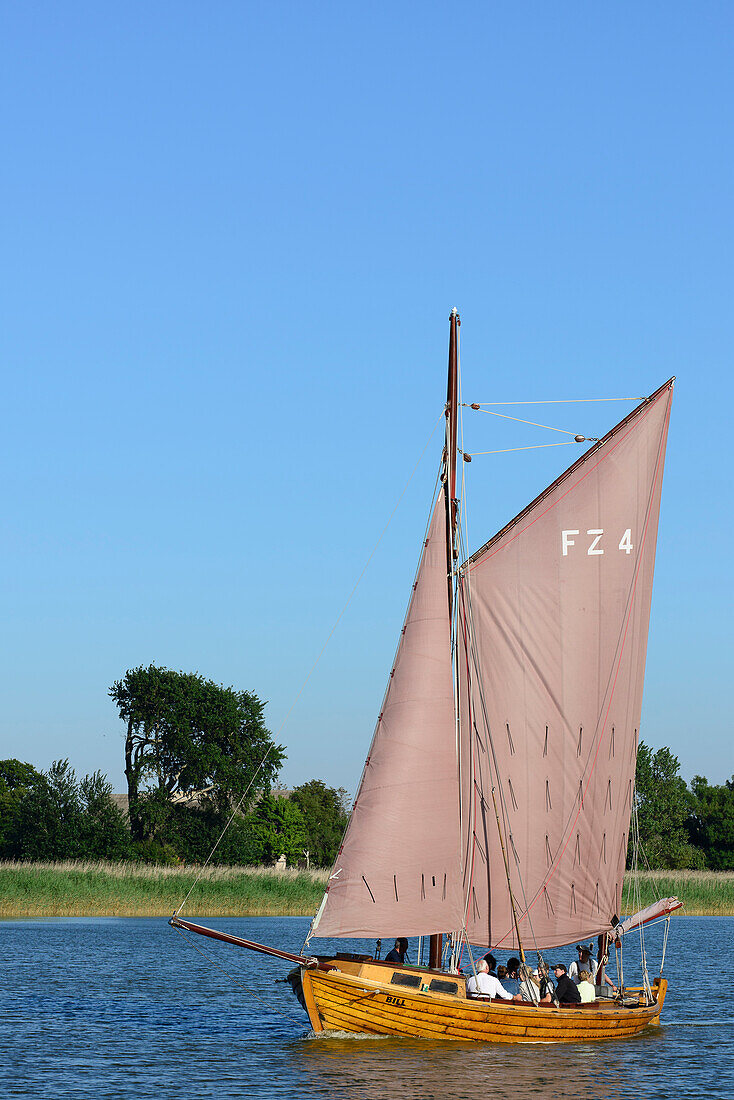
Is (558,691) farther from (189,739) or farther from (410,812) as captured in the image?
(189,739)

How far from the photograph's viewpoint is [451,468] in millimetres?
31172

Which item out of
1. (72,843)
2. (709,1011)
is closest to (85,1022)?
(709,1011)

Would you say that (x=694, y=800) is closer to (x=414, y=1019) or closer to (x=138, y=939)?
(x=138, y=939)

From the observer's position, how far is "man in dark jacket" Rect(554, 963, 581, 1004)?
30422mm

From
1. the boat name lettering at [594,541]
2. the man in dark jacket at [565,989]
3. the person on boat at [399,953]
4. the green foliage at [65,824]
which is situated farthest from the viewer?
the green foliage at [65,824]

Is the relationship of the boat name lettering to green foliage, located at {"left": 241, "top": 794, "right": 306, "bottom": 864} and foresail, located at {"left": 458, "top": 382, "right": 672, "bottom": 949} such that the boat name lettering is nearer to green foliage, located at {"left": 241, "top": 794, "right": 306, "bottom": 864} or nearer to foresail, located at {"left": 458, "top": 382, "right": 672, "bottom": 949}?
foresail, located at {"left": 458, "top": 382, "right": 672, "bottom": 949}

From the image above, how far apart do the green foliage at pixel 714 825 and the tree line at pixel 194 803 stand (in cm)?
14

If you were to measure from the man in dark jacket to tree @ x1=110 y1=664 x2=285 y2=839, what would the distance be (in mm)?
70237

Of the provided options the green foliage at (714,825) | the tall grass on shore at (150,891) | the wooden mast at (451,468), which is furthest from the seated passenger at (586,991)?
the green foliage at (714,825)

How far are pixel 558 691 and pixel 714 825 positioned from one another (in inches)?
3528

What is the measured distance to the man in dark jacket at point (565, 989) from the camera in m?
30.4

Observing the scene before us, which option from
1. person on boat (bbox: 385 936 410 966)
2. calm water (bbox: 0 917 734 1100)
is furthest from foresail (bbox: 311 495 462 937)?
calm water (bbox: 0 917 734 1100)

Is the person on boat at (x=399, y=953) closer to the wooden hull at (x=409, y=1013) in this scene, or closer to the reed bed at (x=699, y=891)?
the wooden hull at (x=409, y=1013)

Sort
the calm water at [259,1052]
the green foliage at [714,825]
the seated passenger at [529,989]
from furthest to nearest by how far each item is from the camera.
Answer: the green foliage at [714,825], the seated passenger at [529,989], the calm water at [259,1052]
